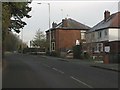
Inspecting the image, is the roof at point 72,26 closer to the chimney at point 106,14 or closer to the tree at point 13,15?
the chimney at point 106,14

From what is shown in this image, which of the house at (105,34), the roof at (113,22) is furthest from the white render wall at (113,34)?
the roof at (113,22)

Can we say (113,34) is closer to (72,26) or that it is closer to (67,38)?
(67,38)

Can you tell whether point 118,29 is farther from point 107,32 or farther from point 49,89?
point 49,89

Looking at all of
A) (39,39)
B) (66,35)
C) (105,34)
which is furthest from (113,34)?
(39,39)

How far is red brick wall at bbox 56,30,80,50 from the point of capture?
9862 centimetres

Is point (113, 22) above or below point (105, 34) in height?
above

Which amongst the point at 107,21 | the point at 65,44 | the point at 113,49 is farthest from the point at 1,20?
the point at 65,44

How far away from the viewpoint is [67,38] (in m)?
99.0

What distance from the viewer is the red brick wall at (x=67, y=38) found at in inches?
3883

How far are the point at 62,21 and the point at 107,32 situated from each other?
31370 millimetres

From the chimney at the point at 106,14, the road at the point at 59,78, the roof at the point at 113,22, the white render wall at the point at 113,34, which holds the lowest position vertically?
the road at the point at 59,78

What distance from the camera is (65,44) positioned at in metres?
98.6

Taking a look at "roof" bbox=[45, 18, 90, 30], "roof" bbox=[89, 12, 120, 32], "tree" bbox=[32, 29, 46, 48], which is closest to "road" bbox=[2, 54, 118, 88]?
"roof" bbox=[89, 12, 120, 32]

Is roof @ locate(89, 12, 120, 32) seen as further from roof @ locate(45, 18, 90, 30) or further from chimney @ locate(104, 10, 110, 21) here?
roof @ locate(45, 18, 90, 30)
